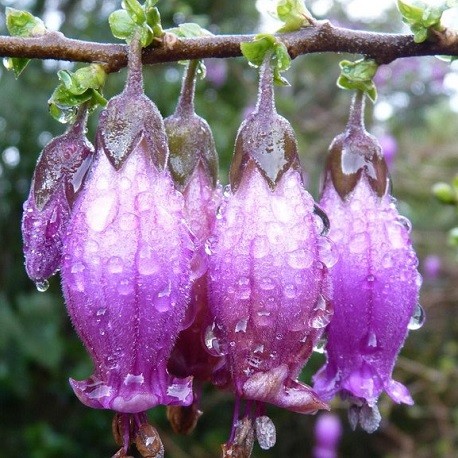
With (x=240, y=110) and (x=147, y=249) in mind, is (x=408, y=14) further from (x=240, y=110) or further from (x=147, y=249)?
(x=240, y=110)

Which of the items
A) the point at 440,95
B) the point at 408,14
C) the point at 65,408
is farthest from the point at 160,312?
the point at 440,95

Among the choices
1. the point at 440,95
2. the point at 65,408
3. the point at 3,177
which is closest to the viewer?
the point at 3,177

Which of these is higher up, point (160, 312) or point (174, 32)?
point (174, 32)

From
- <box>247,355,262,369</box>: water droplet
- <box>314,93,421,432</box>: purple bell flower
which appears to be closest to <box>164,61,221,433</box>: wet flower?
<box>247,355,262,369</box>: water droplet

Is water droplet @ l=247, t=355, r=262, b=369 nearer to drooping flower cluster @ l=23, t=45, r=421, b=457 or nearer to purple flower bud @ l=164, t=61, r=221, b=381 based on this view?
drooping flower cluster @ l=23, t=45, r=421, b=457

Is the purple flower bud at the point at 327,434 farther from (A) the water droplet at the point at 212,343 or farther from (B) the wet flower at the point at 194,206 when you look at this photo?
(A) the water droplet at the point at 212,343

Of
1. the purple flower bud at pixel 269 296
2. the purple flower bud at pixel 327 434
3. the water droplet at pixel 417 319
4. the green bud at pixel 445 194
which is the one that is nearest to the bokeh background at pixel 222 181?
the purple flower bud at pixel 327 434
